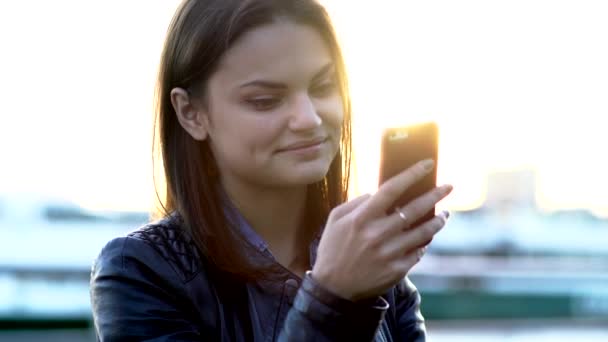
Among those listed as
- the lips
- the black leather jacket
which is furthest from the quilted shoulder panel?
the lips

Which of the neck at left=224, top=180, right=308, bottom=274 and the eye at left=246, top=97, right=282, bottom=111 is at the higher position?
the eye at left=246, top=97, right=282, bottom=111

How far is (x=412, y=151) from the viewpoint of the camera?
1632 millimetres

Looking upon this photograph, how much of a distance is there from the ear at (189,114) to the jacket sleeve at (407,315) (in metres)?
0.52

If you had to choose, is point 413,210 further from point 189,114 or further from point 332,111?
point 189,114

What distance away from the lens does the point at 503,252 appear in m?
24.5

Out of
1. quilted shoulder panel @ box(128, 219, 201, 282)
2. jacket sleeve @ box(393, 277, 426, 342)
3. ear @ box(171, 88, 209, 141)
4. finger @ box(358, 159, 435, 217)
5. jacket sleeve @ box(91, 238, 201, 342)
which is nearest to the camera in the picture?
finger @ box(358, 159, 435, 217)

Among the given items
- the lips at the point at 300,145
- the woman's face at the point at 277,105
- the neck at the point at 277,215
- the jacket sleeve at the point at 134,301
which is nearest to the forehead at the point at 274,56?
the woman's face at the point at 277,105

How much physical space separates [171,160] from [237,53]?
31 cm

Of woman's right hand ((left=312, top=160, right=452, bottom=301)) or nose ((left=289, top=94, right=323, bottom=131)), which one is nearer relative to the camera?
woman's right hand ((left=312, top=160, right=452, bottom=301))

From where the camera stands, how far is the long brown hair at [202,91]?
1779mm

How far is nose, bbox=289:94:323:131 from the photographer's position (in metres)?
1.70

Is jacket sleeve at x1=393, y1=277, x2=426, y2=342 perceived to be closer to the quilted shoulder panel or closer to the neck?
the neck

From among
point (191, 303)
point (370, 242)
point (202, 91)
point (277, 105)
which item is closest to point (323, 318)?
point (370, 242)

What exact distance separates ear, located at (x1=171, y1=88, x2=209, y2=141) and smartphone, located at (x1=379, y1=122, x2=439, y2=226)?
38 centimetres
